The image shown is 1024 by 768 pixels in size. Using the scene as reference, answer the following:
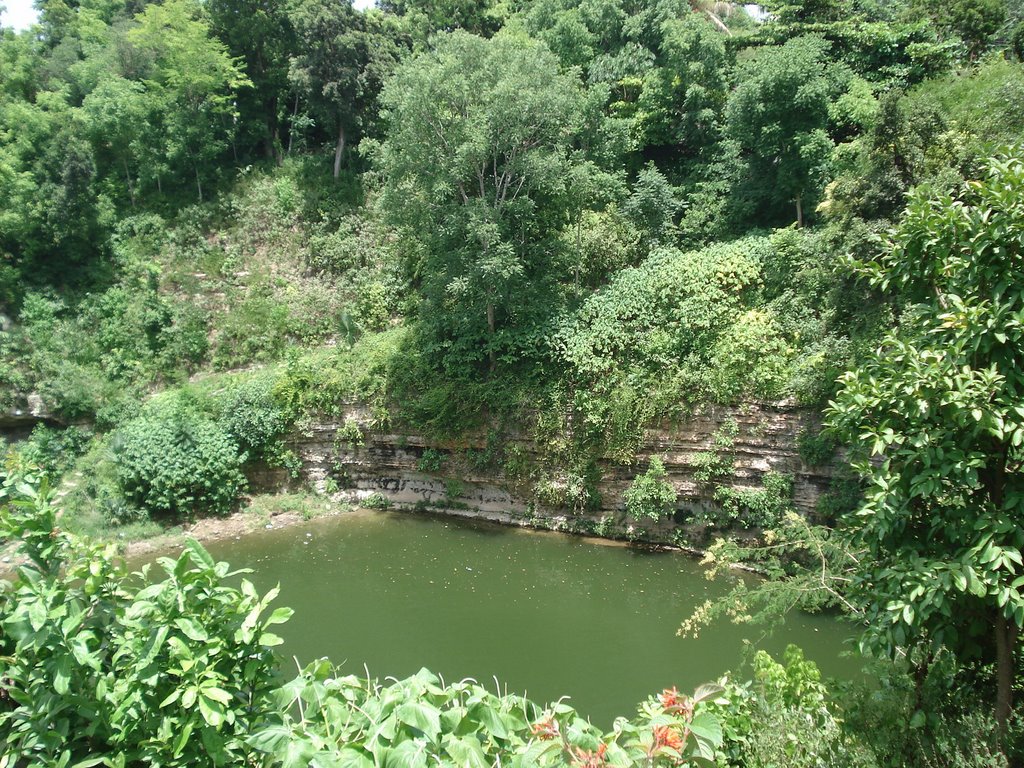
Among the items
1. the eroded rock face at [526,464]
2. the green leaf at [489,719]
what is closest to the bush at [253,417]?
the eroded rock face at [526,464]

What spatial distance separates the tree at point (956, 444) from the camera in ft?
9.20

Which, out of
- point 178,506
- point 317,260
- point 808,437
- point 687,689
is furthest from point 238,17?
point 687,689

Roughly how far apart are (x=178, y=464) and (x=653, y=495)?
840cm

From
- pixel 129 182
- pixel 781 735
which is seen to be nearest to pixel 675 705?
pixel 781 735

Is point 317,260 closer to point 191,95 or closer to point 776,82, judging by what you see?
point 191,95

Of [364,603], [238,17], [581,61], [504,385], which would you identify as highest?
[238,17]

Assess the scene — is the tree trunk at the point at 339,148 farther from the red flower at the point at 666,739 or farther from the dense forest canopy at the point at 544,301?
the red flower at the point at 666,739

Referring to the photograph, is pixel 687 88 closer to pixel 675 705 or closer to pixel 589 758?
pixel 675 705

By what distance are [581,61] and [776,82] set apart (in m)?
5.95

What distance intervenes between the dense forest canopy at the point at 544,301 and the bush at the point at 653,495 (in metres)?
0.07

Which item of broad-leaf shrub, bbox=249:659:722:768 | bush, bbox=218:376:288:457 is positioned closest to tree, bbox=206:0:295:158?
bush, bbox=218:376:288:457

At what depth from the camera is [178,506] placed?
38.4 ft

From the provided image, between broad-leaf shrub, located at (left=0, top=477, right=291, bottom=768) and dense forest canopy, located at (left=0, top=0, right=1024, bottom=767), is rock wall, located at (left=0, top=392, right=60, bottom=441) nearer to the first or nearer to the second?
dense forest canopy, located at (left=0, top=0, right=1024, bottom=767)

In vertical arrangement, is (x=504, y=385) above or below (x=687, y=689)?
above
